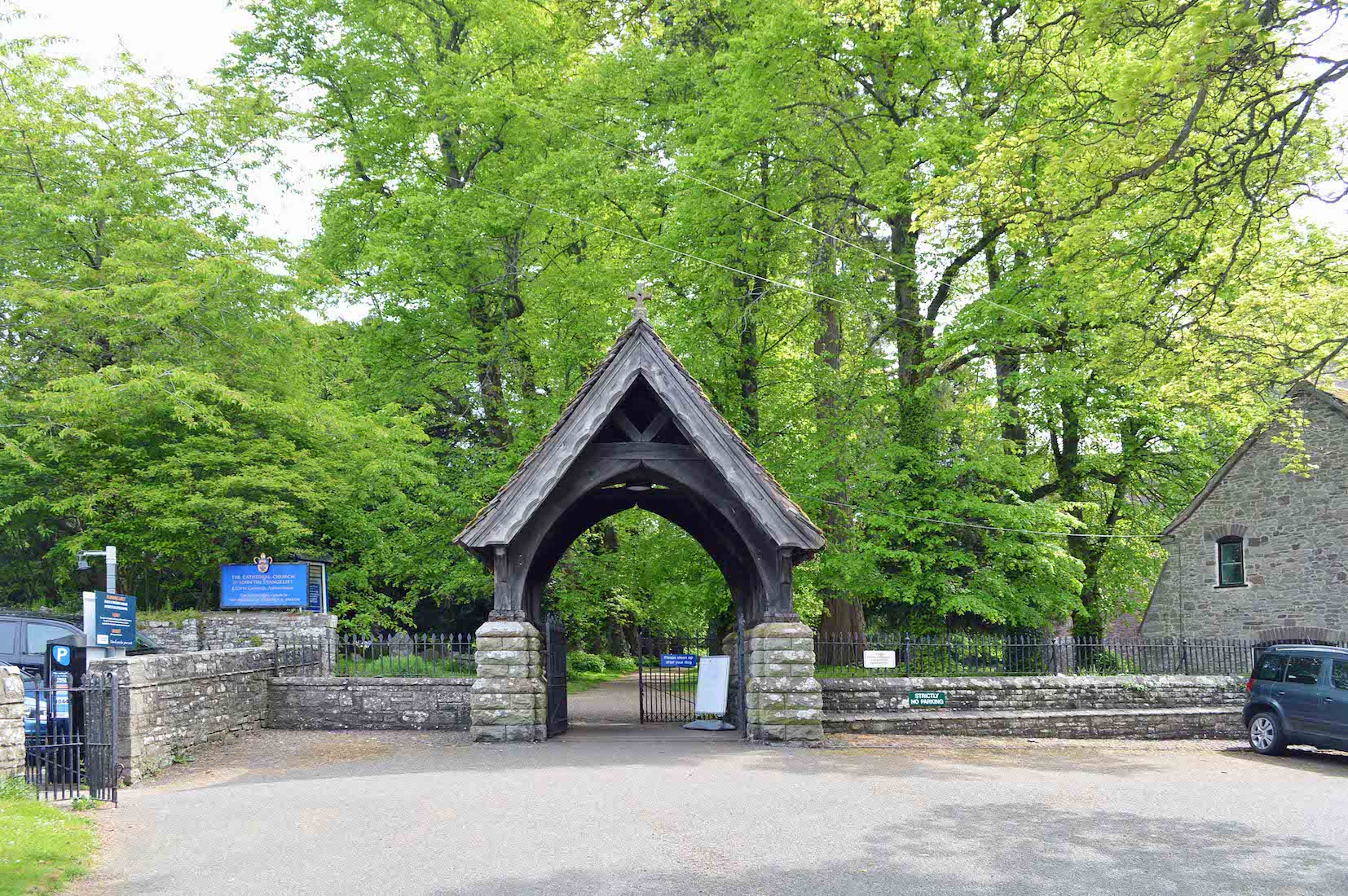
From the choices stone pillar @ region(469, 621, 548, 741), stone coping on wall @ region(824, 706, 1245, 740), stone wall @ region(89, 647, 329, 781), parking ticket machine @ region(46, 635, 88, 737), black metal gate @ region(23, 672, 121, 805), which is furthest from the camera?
stone coping on wall @ region(824, 706, 1245, 740)

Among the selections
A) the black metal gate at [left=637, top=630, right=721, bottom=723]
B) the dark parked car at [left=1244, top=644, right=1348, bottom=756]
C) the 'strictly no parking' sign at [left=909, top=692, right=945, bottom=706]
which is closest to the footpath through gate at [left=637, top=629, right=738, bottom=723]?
the black metal gate at [left=637, top=630, right=721, bottom=723]

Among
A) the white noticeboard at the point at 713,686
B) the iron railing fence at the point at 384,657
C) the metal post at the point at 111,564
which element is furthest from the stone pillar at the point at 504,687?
the metal post at the point at 111,564

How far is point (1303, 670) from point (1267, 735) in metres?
1.22

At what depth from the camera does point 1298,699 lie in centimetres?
1688

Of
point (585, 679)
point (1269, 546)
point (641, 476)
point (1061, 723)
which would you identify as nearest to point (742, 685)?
point (641, 476)

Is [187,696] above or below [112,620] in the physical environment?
below

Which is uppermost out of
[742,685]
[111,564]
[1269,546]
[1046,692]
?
[111,564]

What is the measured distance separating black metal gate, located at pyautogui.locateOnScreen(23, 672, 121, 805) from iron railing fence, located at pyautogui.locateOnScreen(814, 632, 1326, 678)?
10.9m

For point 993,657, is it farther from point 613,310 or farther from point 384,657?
point 613,310

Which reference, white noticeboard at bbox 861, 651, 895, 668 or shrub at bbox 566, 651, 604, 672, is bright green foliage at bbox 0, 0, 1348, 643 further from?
shrub at bbox 566, 651, 604, 672

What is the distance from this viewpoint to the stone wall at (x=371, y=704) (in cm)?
1892

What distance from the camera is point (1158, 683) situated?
20031 mm

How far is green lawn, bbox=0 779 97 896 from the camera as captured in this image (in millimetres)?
8047

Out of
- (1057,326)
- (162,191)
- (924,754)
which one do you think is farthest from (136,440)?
(1057,326)
